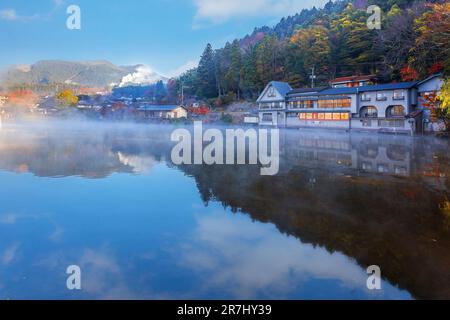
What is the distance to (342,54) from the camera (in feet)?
141

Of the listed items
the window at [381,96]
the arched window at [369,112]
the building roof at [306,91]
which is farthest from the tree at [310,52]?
the window at [381,96]

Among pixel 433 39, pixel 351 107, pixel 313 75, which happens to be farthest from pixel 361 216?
pixel 313 75

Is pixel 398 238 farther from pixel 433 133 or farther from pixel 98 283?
pixel 433 133

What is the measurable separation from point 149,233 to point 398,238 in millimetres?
4748

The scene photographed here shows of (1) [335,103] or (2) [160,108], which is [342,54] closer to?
(1) [335,103]

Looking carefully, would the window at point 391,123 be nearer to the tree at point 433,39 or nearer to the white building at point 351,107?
the white building at point 351,107

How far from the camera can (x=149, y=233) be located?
6305 mm

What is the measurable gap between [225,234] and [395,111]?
31.1 meters

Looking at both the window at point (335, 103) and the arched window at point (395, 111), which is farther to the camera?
the window at point (335, 103)

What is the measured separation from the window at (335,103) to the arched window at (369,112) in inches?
60.1

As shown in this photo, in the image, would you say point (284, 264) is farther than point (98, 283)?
→ Yes

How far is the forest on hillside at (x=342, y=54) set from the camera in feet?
97.1

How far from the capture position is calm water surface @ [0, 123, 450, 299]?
174 inches
